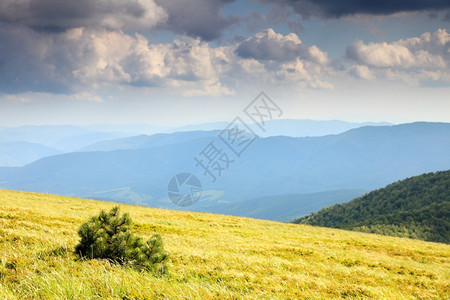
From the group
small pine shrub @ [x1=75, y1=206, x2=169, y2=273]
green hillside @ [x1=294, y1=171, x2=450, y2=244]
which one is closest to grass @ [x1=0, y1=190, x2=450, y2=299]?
small pine shrub @ [x1=75, y1=206, x2=169, y2=273]

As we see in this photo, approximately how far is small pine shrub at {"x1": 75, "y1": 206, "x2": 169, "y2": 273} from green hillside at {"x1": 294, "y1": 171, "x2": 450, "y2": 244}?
64521 mm

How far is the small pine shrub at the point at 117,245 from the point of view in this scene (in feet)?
31.0

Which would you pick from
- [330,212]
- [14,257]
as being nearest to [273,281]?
[14,257]

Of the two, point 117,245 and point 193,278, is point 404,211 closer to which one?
point 193,278

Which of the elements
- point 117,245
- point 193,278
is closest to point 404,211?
point 193,278

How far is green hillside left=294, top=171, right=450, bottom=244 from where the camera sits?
68625mm

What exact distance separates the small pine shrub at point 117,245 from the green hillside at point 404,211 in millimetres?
64521

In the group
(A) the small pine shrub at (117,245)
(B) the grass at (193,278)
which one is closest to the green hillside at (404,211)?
(B) the grass at (193,278)

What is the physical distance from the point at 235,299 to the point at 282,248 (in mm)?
15829

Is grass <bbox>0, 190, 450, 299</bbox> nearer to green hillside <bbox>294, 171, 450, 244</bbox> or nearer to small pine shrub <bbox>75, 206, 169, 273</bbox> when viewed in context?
small pine shrub <bbox>75, 206, 169, 273</bbox>

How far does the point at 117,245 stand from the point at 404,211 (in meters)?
90.3

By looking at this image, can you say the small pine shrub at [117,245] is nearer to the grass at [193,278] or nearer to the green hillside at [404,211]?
the grass at [193,278]

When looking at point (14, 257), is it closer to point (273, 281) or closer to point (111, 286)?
point (111, 286)

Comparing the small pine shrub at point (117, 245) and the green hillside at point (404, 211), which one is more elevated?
the small pine shrub at point (117, 245)
